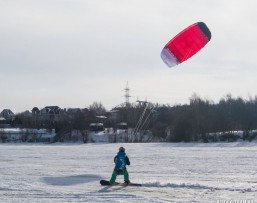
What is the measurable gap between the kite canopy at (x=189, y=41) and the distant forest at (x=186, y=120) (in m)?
42.3

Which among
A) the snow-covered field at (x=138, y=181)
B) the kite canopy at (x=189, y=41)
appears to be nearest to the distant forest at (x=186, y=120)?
the snow-covered field at (x=138, y=181)

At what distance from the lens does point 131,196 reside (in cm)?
1251

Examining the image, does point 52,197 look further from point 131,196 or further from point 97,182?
point 97,182

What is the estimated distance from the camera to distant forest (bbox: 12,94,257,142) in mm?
67125

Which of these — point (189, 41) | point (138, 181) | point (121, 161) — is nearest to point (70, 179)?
point (138, 181)

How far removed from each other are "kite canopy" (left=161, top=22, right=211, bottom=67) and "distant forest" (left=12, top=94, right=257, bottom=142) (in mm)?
42346

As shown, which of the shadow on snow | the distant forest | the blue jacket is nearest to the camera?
the blue jacket

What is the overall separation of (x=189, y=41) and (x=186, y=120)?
52.7 m

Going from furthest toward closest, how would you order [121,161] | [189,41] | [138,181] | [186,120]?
[186,120]
[189,41]
[138,181]
[121,161]

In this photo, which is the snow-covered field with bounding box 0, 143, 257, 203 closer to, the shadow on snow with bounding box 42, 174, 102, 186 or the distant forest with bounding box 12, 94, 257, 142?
the shadow on snow with bounding box 42, 174, 102, 186

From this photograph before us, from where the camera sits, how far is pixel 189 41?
15.9 meters

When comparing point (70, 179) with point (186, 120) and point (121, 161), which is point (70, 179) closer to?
point (121, 161)

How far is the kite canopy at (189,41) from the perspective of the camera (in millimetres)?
15828

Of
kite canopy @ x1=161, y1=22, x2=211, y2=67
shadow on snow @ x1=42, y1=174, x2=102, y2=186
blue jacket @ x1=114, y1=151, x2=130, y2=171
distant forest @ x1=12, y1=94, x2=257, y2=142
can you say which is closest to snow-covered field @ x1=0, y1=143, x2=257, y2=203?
shadow on snow @ x1=42, y1=174, x2=102, y2=186
